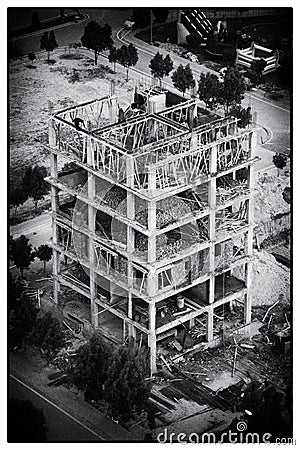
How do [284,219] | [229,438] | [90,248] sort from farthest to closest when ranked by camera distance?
[284,219] < [90,248] < [229,438]

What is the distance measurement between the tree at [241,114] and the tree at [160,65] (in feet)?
5.85

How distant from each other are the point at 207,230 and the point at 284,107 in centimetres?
770

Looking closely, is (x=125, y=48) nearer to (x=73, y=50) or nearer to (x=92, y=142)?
(x=73, y=50)

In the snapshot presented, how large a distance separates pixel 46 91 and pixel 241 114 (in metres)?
4.73

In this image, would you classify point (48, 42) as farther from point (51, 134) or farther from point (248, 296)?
point (248, 296)

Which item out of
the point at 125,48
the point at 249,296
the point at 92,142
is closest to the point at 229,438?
the point at 249,296

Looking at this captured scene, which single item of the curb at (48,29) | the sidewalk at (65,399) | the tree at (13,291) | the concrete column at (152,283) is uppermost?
the curb at (48,29)

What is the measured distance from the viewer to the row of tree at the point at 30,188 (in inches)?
1594

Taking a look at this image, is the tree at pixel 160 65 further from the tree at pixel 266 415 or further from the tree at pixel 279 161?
the tree at pixel 266 415

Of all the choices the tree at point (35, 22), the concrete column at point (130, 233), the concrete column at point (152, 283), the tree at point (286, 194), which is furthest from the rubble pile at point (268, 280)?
the tree at point (35, 22)

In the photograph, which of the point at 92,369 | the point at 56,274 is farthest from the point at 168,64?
the point at 92,369

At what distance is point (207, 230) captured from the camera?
36.7 m

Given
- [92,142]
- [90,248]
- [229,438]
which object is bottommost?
[229,438]

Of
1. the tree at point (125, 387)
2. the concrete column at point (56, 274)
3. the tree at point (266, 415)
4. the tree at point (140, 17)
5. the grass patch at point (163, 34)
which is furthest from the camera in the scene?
the grass patch at point (163, 34)
